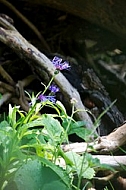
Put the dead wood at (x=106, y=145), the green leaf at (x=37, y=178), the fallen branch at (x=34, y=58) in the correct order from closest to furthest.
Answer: the green leaf at (x=37, y=178) → the dead wood at (x=106, y=145) → the fallen branch at (x=34, y=58)

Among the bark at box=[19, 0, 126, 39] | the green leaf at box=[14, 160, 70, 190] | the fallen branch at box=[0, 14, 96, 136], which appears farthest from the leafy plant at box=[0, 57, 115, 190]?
the bark at box=[19, 0, 126, 39]

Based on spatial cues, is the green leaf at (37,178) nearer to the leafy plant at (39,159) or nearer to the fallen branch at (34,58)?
the leafy plant at (39,159)

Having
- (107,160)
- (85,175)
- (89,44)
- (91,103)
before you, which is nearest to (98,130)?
(91,103)

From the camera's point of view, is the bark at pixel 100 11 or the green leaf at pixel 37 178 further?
the bark at pixel 100 11

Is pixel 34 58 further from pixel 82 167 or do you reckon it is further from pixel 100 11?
pixel 82 167

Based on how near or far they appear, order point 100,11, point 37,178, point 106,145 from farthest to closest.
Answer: point 100,11
point 106,145
point 37,178

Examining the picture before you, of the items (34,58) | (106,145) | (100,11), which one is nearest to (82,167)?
(106,145)

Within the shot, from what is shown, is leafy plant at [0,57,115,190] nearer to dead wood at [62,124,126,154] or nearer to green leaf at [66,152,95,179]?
green leaf at [66,152,95,179]

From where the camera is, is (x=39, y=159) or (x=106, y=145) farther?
(x=106, y=145)

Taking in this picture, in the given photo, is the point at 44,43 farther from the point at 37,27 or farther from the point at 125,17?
the point at 125,17

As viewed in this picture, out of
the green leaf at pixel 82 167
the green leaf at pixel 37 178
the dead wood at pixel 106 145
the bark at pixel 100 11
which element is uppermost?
the green leaf at pixel 37 178

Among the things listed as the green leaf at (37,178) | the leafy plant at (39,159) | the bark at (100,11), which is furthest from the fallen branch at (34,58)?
the green leaf at (37,178)
